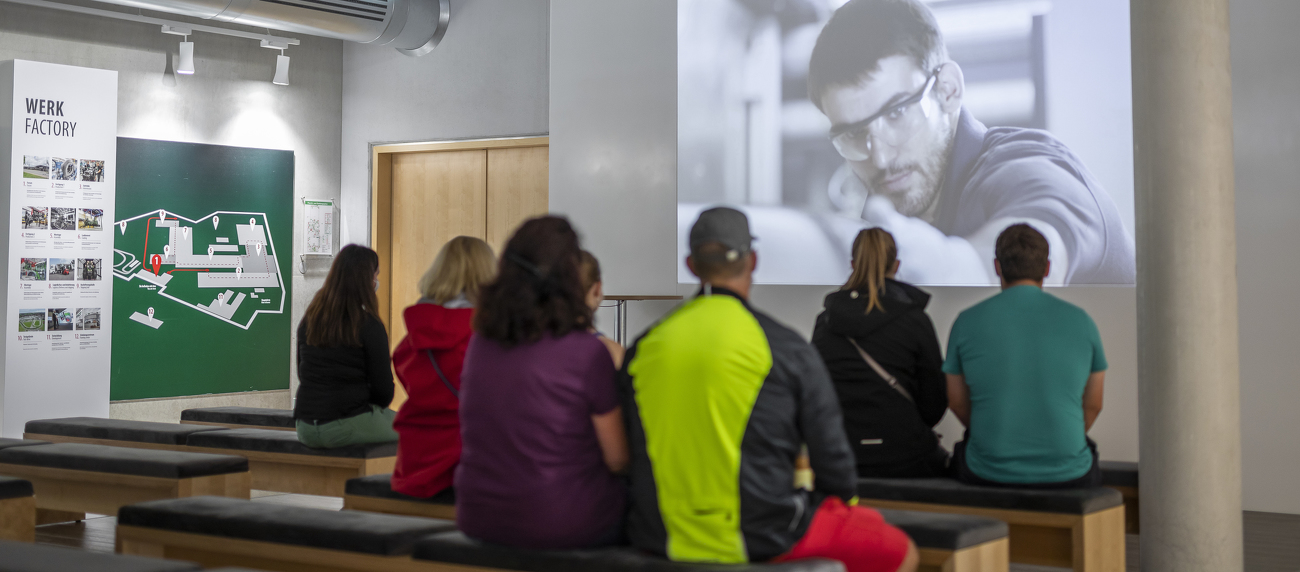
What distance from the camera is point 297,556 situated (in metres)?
2.99

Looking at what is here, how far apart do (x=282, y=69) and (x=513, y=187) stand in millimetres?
1753

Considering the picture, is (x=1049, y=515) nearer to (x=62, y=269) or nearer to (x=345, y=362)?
(x=345, y=362)

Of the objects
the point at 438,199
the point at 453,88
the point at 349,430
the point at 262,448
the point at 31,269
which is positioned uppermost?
the point at 453,88

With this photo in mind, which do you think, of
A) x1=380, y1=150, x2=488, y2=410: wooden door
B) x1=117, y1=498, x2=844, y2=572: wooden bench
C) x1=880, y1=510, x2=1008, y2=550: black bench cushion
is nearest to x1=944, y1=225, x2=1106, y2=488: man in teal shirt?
x1=880, y1=510, x2=1008, y2=550: black bench cushion

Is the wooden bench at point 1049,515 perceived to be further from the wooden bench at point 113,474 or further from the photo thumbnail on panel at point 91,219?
Result: the photo thumbnail on panel at point 91,219

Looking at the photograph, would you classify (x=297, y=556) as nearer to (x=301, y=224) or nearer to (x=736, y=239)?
(x=736, y=239)

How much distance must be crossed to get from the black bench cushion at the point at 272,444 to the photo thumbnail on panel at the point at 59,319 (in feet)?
7.11

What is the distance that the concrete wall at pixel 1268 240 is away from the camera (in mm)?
5023

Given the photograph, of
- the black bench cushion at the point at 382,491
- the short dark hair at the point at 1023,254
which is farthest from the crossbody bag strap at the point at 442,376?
the short dark hair at the point at 1023,254

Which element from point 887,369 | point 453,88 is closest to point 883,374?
point 887,369

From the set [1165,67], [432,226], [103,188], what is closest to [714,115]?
[432,226]

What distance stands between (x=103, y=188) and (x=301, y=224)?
158cm

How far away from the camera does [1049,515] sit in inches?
131

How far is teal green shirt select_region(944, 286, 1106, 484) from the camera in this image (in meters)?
3.30
